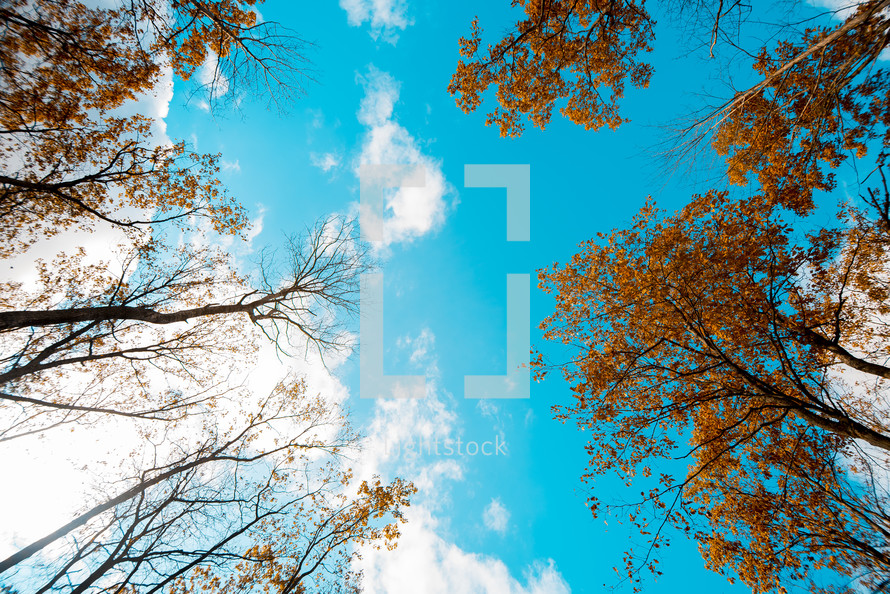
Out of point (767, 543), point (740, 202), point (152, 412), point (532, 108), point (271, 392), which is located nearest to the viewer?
point (767, 543)

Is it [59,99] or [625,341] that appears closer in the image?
[59,99]

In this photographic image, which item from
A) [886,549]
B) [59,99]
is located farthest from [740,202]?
[59,99]

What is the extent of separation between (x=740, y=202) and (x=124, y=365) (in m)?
16.1

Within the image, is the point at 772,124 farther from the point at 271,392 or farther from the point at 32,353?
the point at 32,353

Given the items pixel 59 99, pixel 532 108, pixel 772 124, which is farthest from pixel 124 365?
pixel 772 124

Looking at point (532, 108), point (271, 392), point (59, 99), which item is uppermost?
point (532, 108)

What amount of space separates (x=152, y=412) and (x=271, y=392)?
2.87 metres

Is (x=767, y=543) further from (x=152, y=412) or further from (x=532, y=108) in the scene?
(x=152, y=412)

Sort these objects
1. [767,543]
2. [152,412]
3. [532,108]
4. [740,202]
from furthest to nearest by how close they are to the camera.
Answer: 1. [152,412]
2. [532,108]
3. [740,202]
4. [767,543]

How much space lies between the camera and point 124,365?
25.6 ft

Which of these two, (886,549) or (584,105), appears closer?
(886,549)

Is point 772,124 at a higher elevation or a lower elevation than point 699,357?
higher

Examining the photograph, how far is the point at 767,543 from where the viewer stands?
5121 mm

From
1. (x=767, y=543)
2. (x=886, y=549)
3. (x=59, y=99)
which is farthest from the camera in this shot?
(x=767, y=543)
